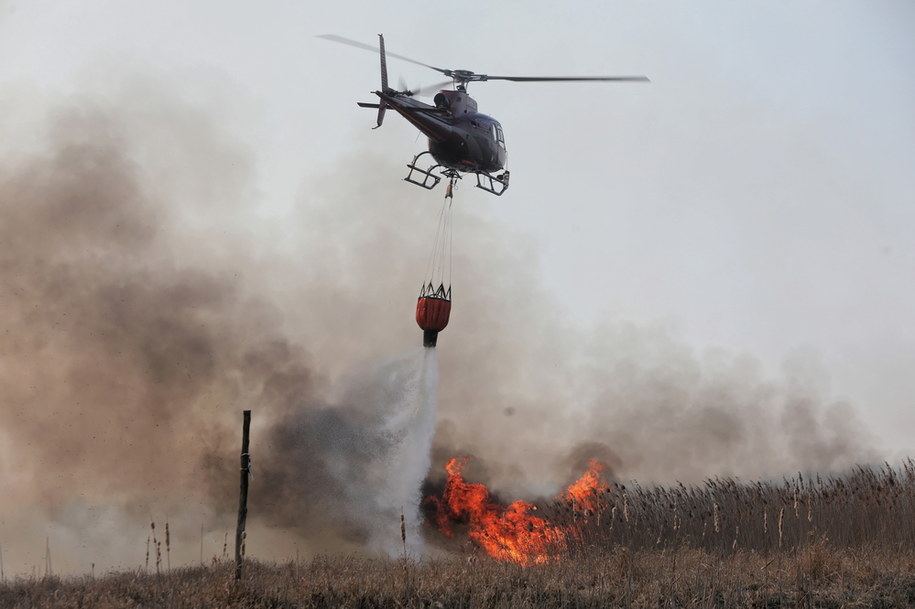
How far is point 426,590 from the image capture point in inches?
707

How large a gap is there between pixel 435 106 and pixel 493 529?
64.4ft

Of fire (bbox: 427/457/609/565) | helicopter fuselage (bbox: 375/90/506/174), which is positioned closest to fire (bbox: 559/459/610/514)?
fire (bbox: 427/457/609/565)

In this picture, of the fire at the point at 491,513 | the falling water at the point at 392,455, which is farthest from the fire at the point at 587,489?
the falling water at the point at 392,455

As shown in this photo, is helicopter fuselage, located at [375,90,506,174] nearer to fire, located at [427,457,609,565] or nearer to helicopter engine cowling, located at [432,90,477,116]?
helicopter engine cowling, located at [432,90,477,116]

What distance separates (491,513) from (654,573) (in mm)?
20419

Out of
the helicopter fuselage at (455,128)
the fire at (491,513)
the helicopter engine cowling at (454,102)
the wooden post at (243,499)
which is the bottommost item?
the fire at (491,513)

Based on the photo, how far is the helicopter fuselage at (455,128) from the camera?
3425 cm

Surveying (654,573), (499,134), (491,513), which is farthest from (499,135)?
(654,573)

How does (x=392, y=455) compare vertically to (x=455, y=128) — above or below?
below

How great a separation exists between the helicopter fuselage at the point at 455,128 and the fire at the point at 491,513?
581 inches

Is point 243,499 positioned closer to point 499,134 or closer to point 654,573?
point 654,573

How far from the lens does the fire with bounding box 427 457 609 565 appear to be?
33.1 m

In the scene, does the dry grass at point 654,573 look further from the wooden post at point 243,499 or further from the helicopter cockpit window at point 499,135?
the helicopter cockpit window at point 499,135

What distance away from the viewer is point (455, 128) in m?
35.1
